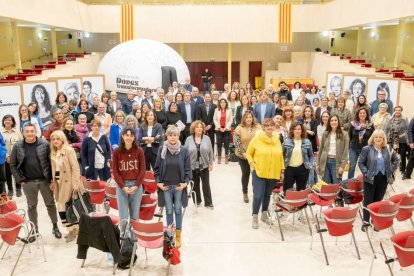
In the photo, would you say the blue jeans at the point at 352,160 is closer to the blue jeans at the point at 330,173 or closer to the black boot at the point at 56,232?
the blue jeans at the point at 330,173

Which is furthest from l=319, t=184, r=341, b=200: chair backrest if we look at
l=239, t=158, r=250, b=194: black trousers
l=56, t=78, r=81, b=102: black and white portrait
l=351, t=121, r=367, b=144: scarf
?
l=56, t=78, r=81, b=102: black and white portrait

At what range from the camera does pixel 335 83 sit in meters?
13.1

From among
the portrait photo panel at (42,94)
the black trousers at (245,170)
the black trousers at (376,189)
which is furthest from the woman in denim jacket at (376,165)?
the portrait photo panel at (42,94)

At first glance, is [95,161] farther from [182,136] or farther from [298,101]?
[298,101]

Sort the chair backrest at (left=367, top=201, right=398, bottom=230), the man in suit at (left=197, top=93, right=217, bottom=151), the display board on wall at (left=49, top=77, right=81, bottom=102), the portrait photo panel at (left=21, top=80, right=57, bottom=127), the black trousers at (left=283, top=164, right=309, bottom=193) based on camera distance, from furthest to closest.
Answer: the display board on wall at (left=49, top=77, right=81, bottom=102) < the portrait photo panel at (left=21, top=80, right=57, bottom=127) < the man in suit at (left=197, top=93, right=217, bottom=151) < the black trousers at (left=283, top=164, right=309, bottom=193) < the chair backrest at (left=367, top=201, right=398, bottom=230)

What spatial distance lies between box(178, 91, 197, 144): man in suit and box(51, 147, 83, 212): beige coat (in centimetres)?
432

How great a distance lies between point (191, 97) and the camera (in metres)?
10.3

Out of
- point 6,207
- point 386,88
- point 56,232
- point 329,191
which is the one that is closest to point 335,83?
point 386,88

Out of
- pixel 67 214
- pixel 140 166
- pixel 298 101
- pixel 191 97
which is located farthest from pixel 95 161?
pixel 298 101

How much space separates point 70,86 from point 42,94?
4.93 feet

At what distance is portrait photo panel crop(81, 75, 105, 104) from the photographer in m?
12.9

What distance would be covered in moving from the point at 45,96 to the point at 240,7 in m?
12.5

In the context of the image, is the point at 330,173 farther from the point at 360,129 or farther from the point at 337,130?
the point at 360,129

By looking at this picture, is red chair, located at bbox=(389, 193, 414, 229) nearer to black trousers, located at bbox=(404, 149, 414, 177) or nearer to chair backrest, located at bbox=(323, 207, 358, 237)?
chair backrest, located at bbox=(323, 207, 358, 237)
